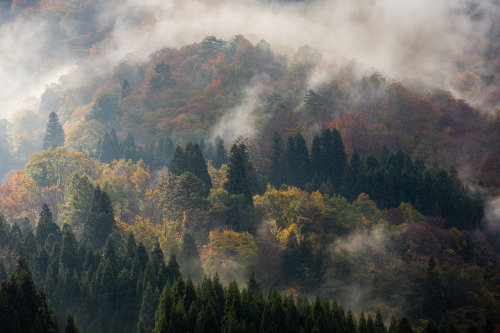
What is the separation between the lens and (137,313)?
93.5m

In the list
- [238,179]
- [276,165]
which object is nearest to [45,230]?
[238,179]

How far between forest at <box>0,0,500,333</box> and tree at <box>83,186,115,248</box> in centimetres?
24

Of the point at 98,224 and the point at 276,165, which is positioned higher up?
the point at 276,165

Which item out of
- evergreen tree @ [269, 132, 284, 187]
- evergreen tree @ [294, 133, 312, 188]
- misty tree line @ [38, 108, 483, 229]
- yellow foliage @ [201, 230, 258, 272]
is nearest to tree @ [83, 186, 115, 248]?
yellow foliage @ [201, 230, 258, 272]

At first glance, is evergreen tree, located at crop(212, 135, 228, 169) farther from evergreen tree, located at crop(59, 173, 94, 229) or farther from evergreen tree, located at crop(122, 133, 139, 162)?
evergreen tree, located at crop(59, 173, 94, 229)

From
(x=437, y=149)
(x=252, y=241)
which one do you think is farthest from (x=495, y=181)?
(x=252, y=241)

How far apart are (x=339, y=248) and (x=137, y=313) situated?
1503 inches

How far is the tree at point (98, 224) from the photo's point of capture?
119562mm

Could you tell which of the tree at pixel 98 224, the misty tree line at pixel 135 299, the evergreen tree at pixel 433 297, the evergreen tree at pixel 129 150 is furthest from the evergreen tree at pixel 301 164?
the evergreen tree at pixel 433 297

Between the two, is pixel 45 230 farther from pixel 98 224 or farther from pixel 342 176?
pixel 342 176

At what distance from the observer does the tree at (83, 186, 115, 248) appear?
4707 inches

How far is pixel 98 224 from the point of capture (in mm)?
120312

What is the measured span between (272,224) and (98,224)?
29189mm

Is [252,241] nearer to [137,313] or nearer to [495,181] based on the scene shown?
[137,313]
